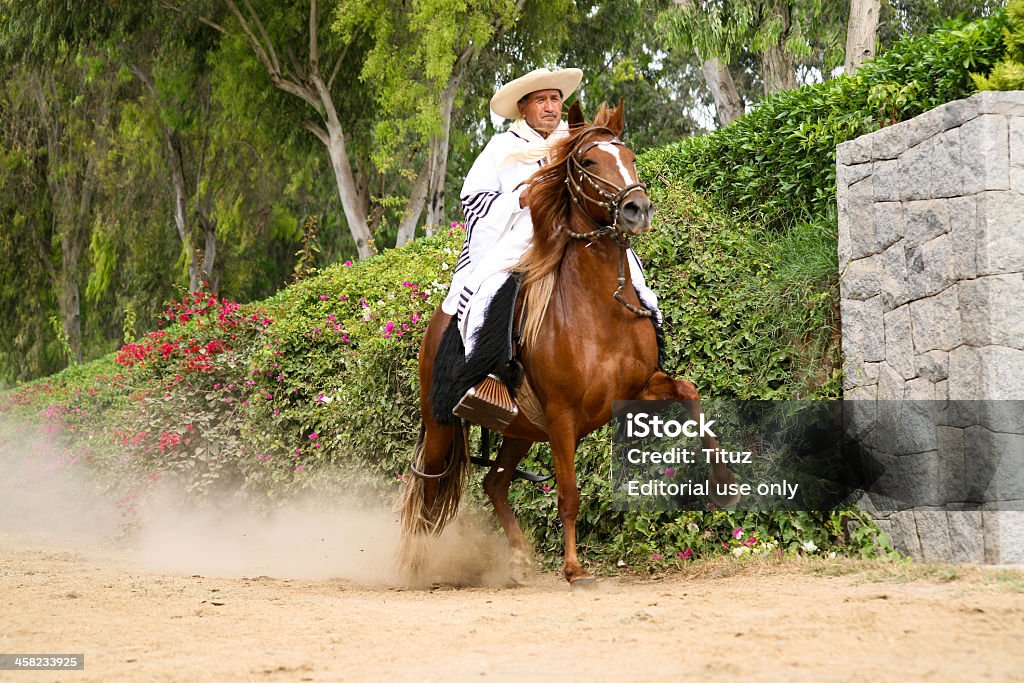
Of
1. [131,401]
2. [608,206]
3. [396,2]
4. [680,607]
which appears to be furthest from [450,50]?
[680,607]

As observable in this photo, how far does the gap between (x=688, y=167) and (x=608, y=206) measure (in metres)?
3.55

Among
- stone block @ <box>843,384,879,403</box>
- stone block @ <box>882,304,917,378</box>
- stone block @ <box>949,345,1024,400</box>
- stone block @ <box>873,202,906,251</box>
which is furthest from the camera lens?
stone block @ <box>843,384,879,403</box>

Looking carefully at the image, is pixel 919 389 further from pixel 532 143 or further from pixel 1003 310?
pixel 532 143

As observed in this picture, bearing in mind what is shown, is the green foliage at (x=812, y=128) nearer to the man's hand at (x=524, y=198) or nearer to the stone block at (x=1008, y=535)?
the man's hand at (x=524, y=198)

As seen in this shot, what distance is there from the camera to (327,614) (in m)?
5.64

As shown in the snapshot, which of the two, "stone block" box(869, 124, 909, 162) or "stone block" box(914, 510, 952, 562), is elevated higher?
"stone block" box(869, 124, 909, 162)

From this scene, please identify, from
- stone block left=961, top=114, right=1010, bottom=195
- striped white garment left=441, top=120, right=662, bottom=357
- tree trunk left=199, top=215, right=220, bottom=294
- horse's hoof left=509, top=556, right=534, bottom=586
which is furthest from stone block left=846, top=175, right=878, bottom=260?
tree trunk left=199, top=215, right=220, bottom=294

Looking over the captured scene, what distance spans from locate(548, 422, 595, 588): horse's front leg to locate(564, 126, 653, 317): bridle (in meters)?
0.86

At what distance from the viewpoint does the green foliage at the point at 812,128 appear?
668cm

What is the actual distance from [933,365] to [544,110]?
3.03m

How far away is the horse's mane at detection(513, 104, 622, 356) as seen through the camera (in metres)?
6.22

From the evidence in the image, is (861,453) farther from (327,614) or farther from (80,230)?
(80,230)

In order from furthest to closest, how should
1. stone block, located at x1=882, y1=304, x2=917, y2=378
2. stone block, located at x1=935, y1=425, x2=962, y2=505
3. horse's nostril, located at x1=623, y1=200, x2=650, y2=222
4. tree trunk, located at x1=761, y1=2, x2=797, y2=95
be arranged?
tree trunk, located at x1=761, y1=2, x2=797, y2=95, stone block, located at x1=882, y1=304, x2=917, y2=378, stone block, located at x1=935, y1=425, x2=962, y2=505, horse's nostril, located at x1=623, y1=200, x2=650, y2=222

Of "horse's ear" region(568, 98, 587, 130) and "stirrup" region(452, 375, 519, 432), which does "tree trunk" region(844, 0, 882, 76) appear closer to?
"horse's ear" region(568, 98, 587, 130)
